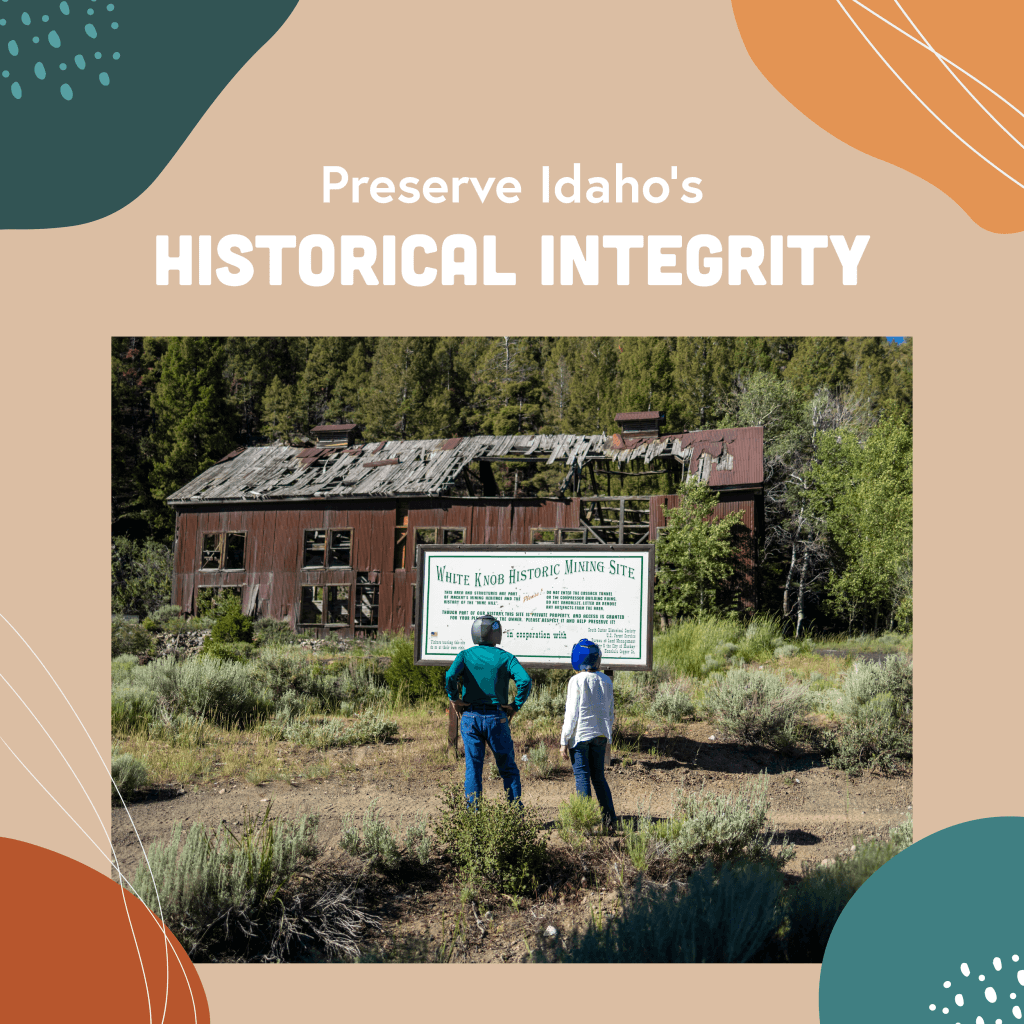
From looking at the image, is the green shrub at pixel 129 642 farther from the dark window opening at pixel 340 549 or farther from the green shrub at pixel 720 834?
the green shrub at pixel 720 834

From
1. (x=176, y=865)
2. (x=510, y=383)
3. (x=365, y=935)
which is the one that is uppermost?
(x=510, y=383)

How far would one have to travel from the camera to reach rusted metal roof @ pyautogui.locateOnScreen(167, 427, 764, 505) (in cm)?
2338

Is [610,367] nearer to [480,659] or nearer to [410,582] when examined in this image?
[410,582]

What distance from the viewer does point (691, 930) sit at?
4930mm

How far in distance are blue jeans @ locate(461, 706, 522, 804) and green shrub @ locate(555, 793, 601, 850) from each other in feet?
1.48

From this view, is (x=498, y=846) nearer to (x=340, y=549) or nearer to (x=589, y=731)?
(x=589, y=731)

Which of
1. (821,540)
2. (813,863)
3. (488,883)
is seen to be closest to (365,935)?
(488,883)

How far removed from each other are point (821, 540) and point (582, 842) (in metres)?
26.4

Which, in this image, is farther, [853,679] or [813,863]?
[853,679]

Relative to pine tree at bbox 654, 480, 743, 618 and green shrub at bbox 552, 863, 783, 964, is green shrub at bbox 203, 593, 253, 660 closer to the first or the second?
pine tree at bbox 654, 480, 743, 618

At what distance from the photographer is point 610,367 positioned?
4338 cm

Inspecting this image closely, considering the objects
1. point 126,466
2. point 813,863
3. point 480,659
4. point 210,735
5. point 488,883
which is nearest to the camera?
point 488,883

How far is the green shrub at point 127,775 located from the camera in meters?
8.21

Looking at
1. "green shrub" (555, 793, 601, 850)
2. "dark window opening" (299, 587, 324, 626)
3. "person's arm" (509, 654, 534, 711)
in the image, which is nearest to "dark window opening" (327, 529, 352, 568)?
"dark window opening" (299, 587, 324, 626)
